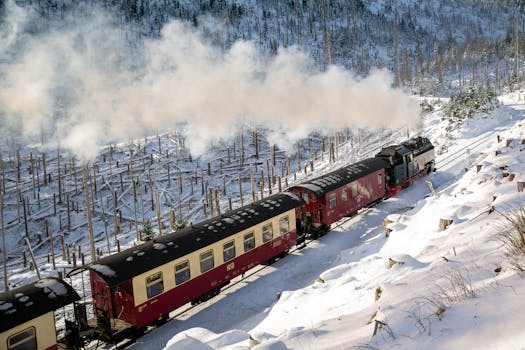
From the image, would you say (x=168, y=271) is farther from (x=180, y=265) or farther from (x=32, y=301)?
(x=32, y=301)

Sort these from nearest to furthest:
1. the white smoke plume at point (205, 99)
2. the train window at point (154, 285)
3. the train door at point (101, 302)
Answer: the train door at point (101, 302) < the train window at point (154, 285) < the white smoke plume at point (205, 99)

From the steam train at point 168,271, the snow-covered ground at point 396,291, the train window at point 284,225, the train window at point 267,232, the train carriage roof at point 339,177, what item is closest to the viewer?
the snow-covered ground at point 396,291

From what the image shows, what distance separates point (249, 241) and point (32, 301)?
28.1 feet

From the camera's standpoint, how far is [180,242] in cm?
1553

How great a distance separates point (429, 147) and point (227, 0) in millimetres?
90826

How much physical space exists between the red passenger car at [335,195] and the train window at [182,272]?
25.4 ft

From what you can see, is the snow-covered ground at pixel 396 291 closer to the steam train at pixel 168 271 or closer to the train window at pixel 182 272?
the steam train at pixel 168 271

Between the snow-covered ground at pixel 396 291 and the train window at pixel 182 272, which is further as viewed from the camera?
the train window at pixel 182 272

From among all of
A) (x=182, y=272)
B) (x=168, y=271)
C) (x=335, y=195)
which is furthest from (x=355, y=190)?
(x=168, y=271)

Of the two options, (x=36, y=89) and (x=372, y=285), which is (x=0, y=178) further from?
(x=372, y=285)

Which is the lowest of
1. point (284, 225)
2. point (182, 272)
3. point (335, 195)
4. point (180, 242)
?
point (284, 225)

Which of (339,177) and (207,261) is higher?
(339,177)

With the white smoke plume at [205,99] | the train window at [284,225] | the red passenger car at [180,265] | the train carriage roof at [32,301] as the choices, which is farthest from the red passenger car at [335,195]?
the white smoke plume at [205,99]

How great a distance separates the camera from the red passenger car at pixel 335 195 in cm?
2214
